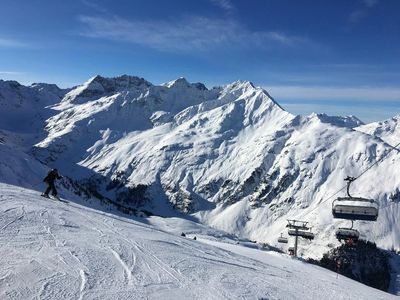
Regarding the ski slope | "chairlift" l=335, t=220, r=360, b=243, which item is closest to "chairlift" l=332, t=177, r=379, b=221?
"chairlift" l=335, t=220, r=360, b=243

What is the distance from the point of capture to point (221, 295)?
1463cm

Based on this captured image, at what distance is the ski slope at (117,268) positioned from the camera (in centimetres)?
1313

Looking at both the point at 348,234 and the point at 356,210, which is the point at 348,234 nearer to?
the point at 348,234

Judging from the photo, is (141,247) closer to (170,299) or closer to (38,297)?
(170,299)

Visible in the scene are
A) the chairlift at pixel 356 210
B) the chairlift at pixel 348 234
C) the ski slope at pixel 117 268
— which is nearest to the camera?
the ski slope at pixel 117 268

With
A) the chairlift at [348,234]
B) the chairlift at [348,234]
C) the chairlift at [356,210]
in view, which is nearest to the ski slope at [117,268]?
the chairlift at [356,210]

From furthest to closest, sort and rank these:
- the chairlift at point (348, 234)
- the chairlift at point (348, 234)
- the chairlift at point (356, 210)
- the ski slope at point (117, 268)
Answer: the chairlift at point (348, 234) → the chairlift at point (348, 234) → the chairlift at point (356, 210) → the ski slope at point (117, 268)

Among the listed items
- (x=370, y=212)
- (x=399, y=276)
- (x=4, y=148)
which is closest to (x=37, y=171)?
(x=4, y=148)

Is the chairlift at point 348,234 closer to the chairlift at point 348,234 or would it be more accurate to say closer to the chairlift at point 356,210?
the chairlift at point 348,234

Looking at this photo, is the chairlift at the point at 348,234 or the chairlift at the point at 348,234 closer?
the chairlift at the point at 348,234

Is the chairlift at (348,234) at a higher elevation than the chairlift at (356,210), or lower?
lower

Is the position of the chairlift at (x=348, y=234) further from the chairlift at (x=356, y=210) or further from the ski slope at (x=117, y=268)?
the ski slope at (x=117, y=268)

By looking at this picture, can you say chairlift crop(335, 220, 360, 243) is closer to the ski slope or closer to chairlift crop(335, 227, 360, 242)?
chairlift crop(335, 227, 360, 242)

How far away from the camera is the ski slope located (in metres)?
13.1
